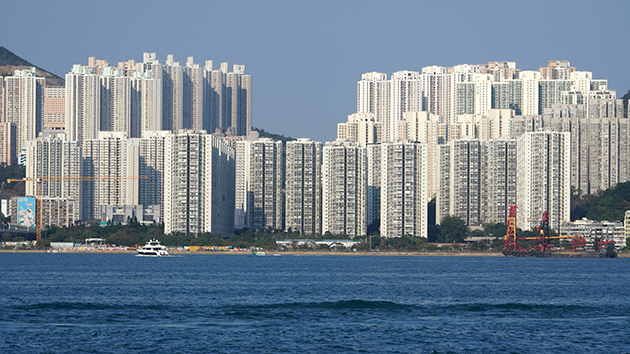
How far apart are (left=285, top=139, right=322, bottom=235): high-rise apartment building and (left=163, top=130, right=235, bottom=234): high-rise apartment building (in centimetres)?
1242

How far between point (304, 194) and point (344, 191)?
727cm

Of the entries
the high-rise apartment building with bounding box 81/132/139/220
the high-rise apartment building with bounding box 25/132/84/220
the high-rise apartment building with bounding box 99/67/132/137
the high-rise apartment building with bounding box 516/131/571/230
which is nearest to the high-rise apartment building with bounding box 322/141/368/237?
the high-rise apartment building with bounding box 516/131/571/230

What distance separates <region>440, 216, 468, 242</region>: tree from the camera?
5167 inches

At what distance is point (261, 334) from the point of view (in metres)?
35.9

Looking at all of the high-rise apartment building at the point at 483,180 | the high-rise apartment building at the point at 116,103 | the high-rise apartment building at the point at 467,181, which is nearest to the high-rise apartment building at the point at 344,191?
the high-rise apartment building at the point at 467,181

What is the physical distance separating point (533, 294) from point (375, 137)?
131 metres

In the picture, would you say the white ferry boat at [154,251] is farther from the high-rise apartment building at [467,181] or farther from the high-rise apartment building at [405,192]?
the high-rise apartment building at [467,181]

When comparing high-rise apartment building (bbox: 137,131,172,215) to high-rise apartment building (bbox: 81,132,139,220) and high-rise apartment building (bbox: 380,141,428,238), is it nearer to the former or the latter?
high-rise apartment building (bbox: 81,132,139,220)

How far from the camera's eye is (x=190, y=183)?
123812 millimetres

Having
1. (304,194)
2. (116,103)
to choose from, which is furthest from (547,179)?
(116,103)

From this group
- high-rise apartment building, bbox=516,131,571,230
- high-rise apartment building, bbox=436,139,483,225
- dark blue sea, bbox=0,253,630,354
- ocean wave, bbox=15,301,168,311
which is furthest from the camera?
high-rise apartment building, bbox=436,139,483,225

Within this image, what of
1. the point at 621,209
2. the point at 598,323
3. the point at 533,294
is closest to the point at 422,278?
the point at 533,294

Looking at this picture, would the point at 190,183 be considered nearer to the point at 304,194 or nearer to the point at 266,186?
the point at 266,186

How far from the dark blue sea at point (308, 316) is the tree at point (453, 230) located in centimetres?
6417
